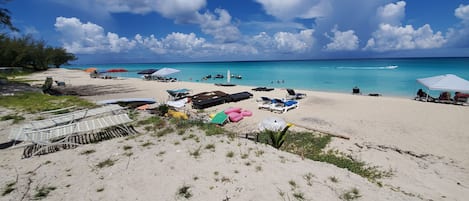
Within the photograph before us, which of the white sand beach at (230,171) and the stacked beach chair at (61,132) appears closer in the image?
the white sand beach at (230,171)

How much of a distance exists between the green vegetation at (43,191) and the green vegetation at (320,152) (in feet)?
14.5

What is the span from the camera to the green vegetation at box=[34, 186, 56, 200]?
306 centimetres

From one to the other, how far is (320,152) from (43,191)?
18.8 feet

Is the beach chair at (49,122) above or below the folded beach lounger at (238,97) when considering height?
above

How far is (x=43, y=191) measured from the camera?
3.17 meters

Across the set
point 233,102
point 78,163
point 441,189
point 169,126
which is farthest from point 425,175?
point 233,102

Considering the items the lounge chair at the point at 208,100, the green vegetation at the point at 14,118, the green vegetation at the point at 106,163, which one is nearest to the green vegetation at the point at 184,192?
the green vegetation at the point at 106,163

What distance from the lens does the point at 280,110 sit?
10.5m

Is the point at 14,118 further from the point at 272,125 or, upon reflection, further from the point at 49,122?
the point at 272,125

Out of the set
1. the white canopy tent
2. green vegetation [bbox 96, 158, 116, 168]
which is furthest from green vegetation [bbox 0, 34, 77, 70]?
the white canopy tent

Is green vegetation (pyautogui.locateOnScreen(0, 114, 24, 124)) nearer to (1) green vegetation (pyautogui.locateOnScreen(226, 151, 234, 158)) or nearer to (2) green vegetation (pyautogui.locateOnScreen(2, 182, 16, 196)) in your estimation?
(2) green vegetation (pyautogui.locateOnScreen(2, 182, 16, 196))

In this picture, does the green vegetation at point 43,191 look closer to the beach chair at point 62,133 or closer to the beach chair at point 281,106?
the beach chair at point 62,133

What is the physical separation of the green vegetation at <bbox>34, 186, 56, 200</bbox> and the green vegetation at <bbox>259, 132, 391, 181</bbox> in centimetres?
442

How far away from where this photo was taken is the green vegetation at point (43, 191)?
306 cm
